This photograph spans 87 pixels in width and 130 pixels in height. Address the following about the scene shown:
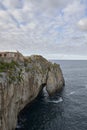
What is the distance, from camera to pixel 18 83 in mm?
48188

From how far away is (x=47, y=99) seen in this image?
75.1 m

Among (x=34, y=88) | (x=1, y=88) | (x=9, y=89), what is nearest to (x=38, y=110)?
(x=34, y=88)

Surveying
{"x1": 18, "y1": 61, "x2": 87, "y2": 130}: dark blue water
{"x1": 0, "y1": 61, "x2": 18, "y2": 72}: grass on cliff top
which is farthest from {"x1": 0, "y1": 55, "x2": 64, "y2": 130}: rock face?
{"x1": 18, "y1": 61, "x2": 87, "y2": 130}: dark blue water

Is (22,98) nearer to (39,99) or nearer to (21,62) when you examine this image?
(21,62)

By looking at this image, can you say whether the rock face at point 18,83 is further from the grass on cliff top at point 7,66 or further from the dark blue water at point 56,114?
the dark blue water at point 56,114

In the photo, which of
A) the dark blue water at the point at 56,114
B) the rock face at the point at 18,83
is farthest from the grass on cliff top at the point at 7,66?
the dark blue water at the point at 56,114

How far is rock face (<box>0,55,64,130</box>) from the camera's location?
39.8m

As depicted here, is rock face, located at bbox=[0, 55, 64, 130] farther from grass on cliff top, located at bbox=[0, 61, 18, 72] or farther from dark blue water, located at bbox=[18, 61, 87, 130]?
dark blue water, located at bbox=[18, 61, 87, 130]

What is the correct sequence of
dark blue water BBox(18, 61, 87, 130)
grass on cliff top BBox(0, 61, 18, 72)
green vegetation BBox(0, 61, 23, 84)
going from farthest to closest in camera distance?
dark blue water BBox(18, 61, 87, 130) < grass on cliff top BBox(0, 61, 18, 72) < green vegetation BBox(0, 61, 23, 84)

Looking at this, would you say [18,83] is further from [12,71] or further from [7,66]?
[7,66]

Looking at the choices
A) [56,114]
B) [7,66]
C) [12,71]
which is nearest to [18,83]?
[12,71]

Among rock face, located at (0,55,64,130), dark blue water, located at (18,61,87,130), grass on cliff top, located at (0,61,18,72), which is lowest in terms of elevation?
dark blue water, located at (18,61,87,130)

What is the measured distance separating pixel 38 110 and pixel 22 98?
37.2ft

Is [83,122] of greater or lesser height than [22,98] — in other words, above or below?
below
